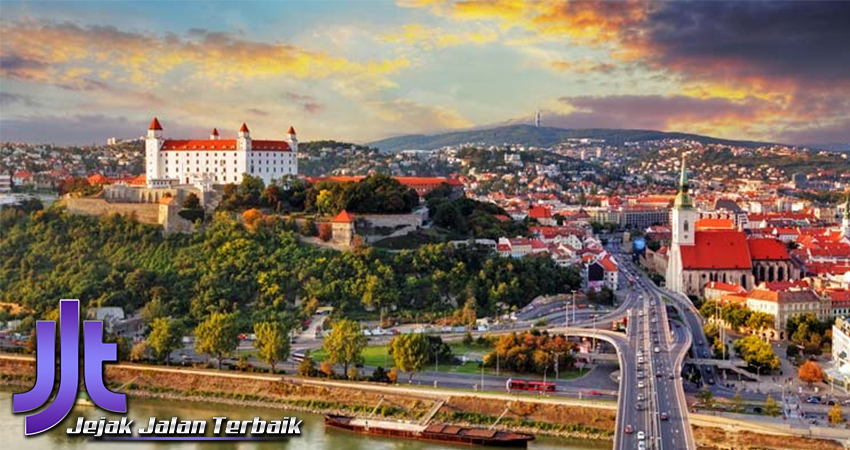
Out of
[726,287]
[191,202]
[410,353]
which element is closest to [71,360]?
[410,353]

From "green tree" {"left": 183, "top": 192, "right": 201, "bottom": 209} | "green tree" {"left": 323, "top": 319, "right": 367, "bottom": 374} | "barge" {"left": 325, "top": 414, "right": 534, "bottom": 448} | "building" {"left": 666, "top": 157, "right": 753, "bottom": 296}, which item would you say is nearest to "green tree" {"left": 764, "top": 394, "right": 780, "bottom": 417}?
"barge" {"left": 325, "top": 414, "right": 534, "bottom": 448}

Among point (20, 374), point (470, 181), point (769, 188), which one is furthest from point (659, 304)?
point (769, 188)

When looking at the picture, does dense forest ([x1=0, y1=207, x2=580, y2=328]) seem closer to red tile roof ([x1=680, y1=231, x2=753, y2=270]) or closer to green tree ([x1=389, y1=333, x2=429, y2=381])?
red tile roof ([x1=680, y1=231, x2=753, y2=270])

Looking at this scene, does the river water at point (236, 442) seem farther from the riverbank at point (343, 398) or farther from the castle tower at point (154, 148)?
the castle tower at point (154, 148)

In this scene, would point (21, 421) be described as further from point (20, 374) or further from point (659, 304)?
point (659, 304)

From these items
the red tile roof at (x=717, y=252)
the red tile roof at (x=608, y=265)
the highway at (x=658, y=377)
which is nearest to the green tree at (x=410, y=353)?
the highway at (x=658, y=377)

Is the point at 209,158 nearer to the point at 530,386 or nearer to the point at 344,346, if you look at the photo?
the point at 344,346
